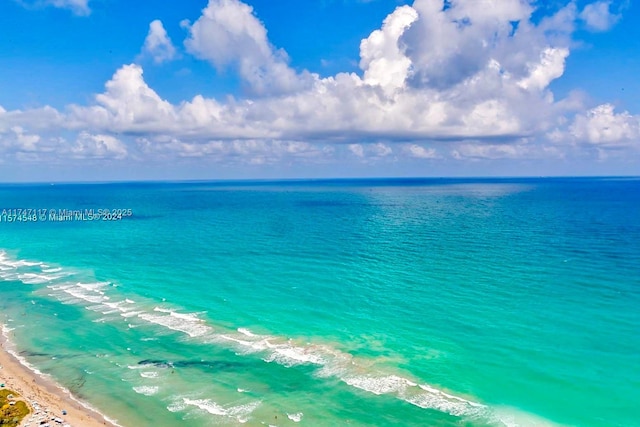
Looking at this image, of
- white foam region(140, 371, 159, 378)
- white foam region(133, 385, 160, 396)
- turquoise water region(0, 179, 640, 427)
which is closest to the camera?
turquoise water region(0, 179, 640, 427)

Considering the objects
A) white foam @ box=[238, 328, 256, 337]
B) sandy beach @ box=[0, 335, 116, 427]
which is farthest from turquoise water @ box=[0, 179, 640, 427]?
sandy beach @ box=[0, 335, 116, 427]

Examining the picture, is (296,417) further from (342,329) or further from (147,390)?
(342,329)

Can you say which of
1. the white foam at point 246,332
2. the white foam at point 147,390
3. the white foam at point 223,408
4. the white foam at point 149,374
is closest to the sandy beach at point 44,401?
the white foam at point 147,390

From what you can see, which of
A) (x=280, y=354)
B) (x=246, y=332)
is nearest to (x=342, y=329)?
(x=280, y=354)

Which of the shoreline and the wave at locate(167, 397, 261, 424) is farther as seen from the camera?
the wave at locate(167, 397, 261, 424)

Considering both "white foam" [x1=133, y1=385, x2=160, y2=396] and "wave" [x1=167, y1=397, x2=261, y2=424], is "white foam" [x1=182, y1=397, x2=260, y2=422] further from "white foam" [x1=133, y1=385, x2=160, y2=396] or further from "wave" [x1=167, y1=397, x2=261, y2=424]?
"white foam" [x1=133, y1=385, x2=160, y2=396]

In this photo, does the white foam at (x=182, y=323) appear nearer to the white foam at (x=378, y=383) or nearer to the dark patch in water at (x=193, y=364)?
the dark patch in water at (x=193, y=364)

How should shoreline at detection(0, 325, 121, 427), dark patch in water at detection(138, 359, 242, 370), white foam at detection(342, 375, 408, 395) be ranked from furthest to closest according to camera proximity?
dark patch in water at detection(138, 359, 242, 370), white foam at detection(342, 375, 408, 395), shoreline at detection(0, 325, 121, 427)

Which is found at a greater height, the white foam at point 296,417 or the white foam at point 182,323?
the white foam at point 182,323
